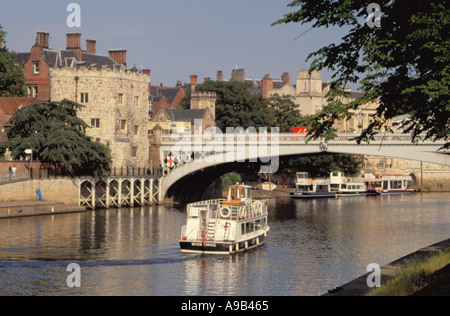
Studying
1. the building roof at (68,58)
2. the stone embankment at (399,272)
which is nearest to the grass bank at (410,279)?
the stone embankment at (399,272)


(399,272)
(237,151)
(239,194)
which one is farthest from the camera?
(237,151)

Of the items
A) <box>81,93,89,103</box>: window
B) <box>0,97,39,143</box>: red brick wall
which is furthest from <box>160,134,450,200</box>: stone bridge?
<box>0,97,39,143</box>: red brick wall

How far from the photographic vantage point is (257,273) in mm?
41750

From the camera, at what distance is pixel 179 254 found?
47.5 m

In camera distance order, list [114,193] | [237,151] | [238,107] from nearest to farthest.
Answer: [114,193], [237,151], [238,107]

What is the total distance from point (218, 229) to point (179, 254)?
8.88 feet

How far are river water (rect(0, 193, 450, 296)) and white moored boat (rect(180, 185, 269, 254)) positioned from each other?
30.5 inches

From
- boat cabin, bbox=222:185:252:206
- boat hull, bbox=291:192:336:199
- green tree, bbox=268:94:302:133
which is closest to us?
boat cabin, bbox=222:185:252:206

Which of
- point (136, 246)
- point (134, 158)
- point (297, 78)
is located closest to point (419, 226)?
point (136, 246)

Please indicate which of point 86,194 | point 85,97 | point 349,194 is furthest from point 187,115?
point 86,194

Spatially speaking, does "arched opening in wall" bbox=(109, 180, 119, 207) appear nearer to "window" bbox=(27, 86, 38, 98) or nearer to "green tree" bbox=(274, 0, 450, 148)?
"window" bbox=(27, 86, 38, 98)

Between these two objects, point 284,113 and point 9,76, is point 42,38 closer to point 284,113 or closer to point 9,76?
point 9,76

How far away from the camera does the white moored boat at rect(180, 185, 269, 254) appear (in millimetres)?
47531
